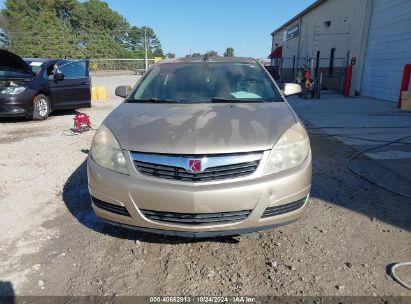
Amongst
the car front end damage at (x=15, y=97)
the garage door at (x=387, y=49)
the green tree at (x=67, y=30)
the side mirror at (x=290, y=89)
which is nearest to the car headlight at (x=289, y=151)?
the side mirror at (x=290, y=89)

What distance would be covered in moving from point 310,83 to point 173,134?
14.4 metres

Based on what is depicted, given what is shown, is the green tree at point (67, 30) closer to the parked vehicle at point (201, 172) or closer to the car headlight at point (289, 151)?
the parked vehicle at point (201, 172)

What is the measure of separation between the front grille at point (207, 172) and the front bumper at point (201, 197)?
1.6 inches

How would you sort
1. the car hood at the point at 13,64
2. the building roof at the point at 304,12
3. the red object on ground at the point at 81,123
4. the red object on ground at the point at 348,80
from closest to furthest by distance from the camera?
the red object on ground at the point at 81,123, the car hood at the point at 13,64, the red object on ground at the point at 348,80, the building roof at the point at 304,12

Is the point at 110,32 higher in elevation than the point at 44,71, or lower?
higher

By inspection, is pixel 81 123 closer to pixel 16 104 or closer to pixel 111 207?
pixel 16 104

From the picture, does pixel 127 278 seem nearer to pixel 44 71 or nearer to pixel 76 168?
pixel 76 168

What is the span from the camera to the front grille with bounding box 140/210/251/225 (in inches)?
97.9

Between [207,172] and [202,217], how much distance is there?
34cm

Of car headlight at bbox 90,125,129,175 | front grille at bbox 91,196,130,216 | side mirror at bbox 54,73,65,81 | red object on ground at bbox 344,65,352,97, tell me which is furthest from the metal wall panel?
front grille at bbox 91,196,130,216

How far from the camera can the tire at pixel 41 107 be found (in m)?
8.59

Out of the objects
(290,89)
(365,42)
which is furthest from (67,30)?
(290,89)

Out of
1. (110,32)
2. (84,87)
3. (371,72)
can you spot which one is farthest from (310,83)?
(110,32)

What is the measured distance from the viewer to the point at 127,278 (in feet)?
8.33
